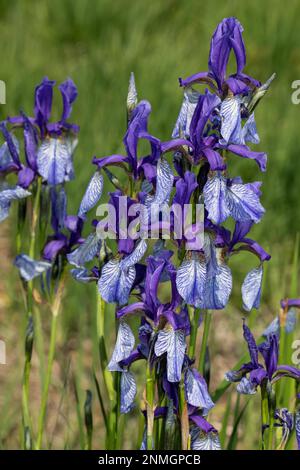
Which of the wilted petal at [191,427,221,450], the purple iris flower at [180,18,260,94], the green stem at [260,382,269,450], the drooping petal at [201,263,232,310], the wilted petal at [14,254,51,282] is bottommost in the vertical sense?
the wilted petal at [191,427,221,450]

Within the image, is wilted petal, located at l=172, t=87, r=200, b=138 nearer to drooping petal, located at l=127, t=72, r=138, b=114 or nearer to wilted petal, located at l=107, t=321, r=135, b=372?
drooping petal, located at l=127, t=72, r=138, b=114

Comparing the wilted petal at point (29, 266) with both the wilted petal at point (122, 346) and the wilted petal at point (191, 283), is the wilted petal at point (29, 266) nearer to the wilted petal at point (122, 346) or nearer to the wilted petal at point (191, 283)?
the wilted petal at point (122, 346)

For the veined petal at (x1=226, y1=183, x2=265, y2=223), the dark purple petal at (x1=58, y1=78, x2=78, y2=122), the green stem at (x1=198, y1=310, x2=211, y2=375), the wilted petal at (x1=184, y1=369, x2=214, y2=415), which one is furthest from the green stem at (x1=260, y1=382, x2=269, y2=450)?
the dark purple petal at (x1=58, y1=78, x2=78, y2=122)

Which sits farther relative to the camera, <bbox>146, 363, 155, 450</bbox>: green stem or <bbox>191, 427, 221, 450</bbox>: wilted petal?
<bbox>191, 427, 221, 450</bbox>: wilted petal

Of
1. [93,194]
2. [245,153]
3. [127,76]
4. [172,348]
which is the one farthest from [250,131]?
[127,76]

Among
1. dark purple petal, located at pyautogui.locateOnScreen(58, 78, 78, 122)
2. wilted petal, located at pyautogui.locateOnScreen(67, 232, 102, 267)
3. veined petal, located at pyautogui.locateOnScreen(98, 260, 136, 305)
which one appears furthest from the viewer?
dark purple petal, located at pyautogui.locateOnScreen(58, 78, 78, 122)
